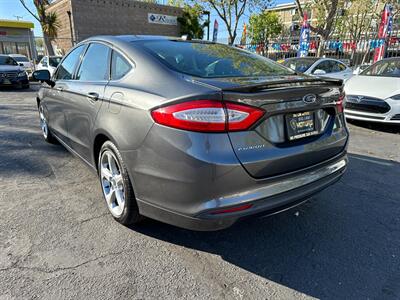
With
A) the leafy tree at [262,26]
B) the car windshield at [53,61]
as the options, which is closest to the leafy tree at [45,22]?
the car windshield at [53,61]

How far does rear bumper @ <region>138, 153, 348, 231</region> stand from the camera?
6.32ft

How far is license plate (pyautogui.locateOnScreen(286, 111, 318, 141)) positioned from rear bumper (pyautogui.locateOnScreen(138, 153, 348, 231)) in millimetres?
269

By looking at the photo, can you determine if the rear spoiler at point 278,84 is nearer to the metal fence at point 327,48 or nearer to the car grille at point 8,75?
the car grille at point 8,75

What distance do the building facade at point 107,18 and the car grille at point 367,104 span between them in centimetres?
2321

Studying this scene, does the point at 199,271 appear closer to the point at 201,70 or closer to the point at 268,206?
the point at 268,206

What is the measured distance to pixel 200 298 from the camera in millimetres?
1963

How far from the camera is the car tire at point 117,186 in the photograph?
2.41m

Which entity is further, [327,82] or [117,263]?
[327,82]

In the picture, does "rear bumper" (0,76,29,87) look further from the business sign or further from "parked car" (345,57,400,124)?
the business sign

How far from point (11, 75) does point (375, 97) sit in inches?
517

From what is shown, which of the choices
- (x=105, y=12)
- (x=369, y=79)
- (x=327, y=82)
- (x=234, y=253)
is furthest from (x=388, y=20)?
(x=105, y=12)

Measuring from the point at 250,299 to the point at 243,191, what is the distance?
27.4 inches

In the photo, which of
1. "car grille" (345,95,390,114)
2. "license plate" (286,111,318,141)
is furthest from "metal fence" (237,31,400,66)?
"license plate" (286,111,318,141)

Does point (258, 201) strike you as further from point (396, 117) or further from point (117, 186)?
point (396, 117)
